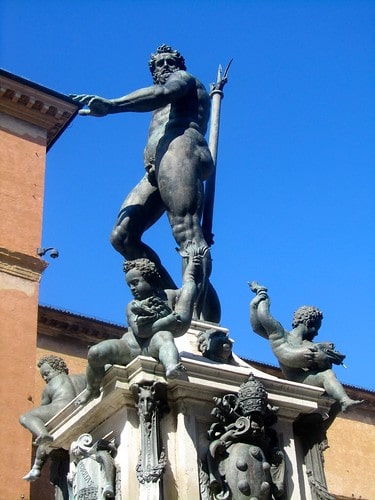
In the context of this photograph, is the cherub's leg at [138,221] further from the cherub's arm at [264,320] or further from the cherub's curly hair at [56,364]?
the cherub's curly hair at [56,364]

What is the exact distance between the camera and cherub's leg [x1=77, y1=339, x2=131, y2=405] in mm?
5559

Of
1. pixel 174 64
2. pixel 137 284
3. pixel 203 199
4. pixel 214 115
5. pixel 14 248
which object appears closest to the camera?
→ pixel 137 284

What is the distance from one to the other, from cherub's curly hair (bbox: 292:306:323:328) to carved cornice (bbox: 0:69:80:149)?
53.4 feet

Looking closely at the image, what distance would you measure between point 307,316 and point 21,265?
1439 cm

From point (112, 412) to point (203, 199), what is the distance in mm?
2040

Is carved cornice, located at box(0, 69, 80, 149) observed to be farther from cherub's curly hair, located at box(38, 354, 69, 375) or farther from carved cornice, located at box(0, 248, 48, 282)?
cherub's curly hair, located at box(38, 354, 69, 375)

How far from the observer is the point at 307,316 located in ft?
21.0

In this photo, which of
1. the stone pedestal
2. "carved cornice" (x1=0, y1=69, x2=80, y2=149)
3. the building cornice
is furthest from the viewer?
the building cornice

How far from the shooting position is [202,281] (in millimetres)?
6438

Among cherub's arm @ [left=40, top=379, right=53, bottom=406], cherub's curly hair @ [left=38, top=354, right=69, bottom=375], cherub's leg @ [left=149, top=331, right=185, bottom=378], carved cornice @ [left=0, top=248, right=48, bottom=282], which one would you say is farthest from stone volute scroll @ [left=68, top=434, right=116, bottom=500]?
carved cornice @ [left=0, top=248, right=48, bottom=282]

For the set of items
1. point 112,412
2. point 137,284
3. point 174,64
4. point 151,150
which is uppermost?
point 174,64

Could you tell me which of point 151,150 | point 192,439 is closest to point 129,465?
point 192,439

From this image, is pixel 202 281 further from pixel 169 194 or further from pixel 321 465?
pixel 321 465

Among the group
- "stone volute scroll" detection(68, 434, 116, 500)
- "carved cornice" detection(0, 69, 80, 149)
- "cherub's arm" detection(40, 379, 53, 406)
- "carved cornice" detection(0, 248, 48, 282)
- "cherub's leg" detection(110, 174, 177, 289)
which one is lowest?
"stone volute scroll" detection(68, 434, 116, 500)
